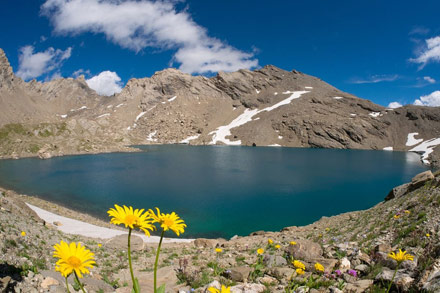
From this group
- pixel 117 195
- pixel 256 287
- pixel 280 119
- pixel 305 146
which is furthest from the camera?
pixel 280 119

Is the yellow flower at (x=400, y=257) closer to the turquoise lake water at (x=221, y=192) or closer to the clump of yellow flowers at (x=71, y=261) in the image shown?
the clump of yellow flowers at (x=71, y=261)

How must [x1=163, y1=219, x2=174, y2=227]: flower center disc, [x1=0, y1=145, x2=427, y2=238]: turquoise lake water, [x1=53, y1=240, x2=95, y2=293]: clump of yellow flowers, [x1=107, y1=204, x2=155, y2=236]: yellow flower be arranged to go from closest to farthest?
[x1=53, y1=240, x2=95, y2=293]: clump of yellow flowers
[x1=107, y1=204, x2=155, y2=236]: yellow flower
[x1=163, y1=219, x2=174, y2=227]: flower center disc
[x1=0, y1=145, x2=427, y2=238]: turquoise lake water

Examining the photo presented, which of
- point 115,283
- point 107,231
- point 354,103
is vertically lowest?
point 107,231

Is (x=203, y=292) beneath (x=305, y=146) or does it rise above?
beneath

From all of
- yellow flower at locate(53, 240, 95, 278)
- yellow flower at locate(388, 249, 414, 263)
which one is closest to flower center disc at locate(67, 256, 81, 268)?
yellow flower at locate(53, 240, 95, 278)

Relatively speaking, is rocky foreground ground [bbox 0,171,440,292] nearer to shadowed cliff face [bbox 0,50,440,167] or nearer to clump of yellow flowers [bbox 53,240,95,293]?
clump of yellow flowers [bbox 53,240,95,293]

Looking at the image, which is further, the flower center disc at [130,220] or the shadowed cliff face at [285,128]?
the shadowed cliff face at [285,128]

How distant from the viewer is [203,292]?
16.4 ft

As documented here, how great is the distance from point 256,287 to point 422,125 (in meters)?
175

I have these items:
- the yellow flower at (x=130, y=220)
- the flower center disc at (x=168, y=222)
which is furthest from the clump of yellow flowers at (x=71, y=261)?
the flower center disc at (x=168, y=222)

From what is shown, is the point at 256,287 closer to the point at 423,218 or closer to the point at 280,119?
the point at 423,218

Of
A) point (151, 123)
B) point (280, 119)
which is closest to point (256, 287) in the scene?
point (280, 119)

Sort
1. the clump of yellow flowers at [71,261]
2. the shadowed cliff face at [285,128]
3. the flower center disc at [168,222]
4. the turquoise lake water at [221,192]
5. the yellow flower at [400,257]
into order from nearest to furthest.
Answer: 1. the clump of yellow flowers at [71,261]
2. the flower center disc at [168,222]
3. the yellow flower at [400,257]
4. the turquoise lake water at [221,192]
5. the shadowed cliff face at [285,128]

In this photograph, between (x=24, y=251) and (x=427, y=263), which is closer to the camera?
(x=427, y=263)
